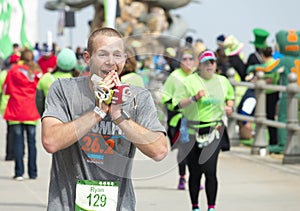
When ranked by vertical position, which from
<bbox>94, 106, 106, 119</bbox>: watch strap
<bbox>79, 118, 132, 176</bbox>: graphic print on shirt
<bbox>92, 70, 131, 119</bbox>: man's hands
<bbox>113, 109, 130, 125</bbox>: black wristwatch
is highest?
<bbox>92, 70, 131, 119</bbox>: man's hands

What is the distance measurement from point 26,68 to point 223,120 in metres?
4.39

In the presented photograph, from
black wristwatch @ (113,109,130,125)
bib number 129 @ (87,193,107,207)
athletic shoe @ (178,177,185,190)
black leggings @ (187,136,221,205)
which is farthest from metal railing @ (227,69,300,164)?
black wristwatch @ (113,109,130,125)

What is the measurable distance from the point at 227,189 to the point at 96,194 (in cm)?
666

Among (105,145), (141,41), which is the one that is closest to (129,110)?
(105,145)

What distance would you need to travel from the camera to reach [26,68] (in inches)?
460

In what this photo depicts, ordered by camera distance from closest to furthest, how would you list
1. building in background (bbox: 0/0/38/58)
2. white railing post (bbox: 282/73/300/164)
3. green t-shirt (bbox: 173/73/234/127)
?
green t-shirt (bbox: 173/73/234/127), white railing post (bbox: 282/73/300/164), building in background (bbox: 0/0/38/58)

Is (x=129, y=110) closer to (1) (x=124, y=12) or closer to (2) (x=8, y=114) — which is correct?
(2) (x=8, y=114)

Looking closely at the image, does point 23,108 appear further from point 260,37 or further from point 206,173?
point 260,37

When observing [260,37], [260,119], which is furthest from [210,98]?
[260,37]

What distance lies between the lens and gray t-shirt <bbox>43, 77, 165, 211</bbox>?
13.9 ft

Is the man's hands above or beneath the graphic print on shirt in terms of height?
above

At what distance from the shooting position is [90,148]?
4.26 m

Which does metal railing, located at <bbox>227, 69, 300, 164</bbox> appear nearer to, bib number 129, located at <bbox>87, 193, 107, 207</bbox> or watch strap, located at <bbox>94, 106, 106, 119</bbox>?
bib number 129, located at <bbox>87, 193, 107, 207</bbox>

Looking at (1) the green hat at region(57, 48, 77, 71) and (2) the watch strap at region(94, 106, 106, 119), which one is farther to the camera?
(1) the green hat at region(57, 48, 77, 71)
